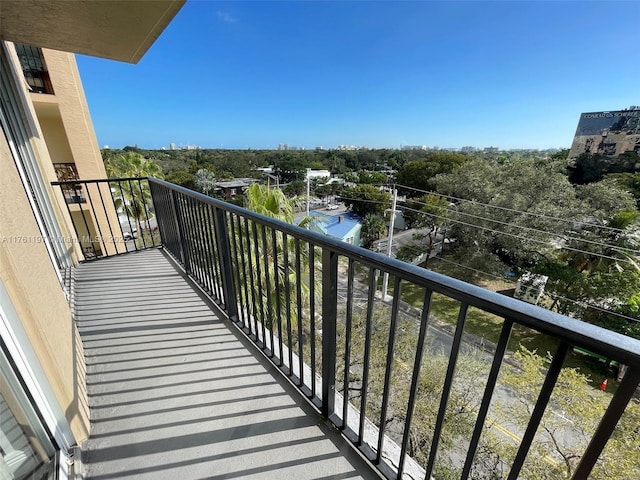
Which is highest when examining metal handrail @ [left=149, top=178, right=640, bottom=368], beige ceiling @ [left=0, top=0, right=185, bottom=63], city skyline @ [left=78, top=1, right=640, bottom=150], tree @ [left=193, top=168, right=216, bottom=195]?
city skyline @ [left=78, top=1, right=640, bottom=150]

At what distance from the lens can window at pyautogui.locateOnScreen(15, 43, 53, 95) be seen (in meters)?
6.52

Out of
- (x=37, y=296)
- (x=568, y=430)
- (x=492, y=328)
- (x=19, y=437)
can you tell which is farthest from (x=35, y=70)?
(x=492, y=328)

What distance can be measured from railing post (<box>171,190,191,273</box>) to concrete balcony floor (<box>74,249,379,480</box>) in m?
0.64

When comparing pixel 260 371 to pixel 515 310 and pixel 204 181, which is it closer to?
pixel 515 310

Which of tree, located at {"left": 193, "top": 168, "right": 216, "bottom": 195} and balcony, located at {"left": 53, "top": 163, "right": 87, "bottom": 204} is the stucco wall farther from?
tree, located at {"left": 193, "top": 168, "right": 216, "bottom": 195}

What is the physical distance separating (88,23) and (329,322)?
7.62 ft

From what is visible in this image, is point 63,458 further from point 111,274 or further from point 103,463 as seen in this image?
point 111,274

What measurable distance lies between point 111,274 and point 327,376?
2.95 metres

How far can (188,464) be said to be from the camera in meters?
1.25

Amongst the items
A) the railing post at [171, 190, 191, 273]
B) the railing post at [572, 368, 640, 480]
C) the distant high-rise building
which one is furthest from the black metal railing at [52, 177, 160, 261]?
the distant high-rise building

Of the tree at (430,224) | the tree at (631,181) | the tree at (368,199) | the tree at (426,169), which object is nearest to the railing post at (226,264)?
the tree at (430,224)

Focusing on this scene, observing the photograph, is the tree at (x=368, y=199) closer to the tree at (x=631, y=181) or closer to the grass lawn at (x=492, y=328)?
the grass lawn at (x=492, y=328)

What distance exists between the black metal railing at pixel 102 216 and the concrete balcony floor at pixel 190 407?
1212 mm

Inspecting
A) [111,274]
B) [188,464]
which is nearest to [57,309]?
[188,464]
